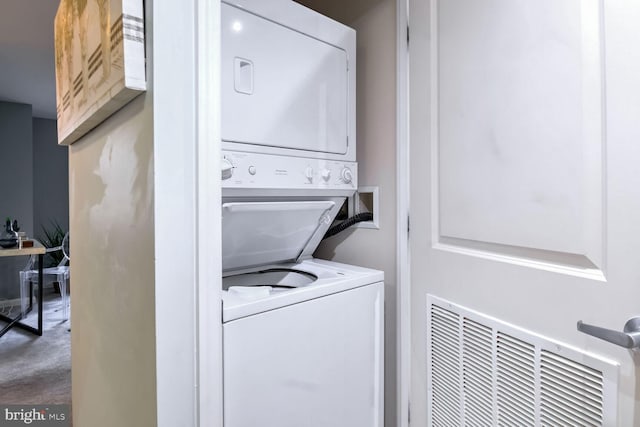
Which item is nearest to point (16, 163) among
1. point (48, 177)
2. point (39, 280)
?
point (48, 177)

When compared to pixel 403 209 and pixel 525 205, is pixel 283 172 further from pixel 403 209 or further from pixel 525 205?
pixel 525 205

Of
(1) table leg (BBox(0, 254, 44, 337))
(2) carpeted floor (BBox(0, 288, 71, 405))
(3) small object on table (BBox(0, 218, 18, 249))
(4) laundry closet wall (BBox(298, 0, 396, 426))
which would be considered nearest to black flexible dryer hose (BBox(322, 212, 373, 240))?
(4) laundry closet wall (BBox(298, 0, 396, 426))

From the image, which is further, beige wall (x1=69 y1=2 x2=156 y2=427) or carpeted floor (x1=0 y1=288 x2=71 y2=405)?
carpeted floor (x1=0 y1=288 x2=71 y2=405)

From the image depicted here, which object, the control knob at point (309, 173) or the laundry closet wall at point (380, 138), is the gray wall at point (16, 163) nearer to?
the laundry closet wall at point (380, 138)

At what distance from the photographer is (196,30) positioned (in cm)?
91

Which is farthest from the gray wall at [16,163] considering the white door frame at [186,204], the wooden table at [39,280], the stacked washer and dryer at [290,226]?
the white door frame at [186,204]

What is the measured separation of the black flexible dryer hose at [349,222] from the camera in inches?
70.5

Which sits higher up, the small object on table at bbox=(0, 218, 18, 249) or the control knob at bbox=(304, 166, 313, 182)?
the control knob at bbox=(304, 166, 313, 182)

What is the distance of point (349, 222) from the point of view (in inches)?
72.4

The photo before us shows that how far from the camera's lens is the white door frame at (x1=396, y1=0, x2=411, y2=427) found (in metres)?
1.51

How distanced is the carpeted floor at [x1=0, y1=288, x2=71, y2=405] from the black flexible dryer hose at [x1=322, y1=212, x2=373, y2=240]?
7.51ft

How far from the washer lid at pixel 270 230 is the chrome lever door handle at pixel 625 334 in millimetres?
1032

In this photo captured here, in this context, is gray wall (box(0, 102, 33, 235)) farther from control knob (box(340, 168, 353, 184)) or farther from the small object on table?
control knob (box(340, 168, 353, 184))

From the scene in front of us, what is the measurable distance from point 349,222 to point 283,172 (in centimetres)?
57
